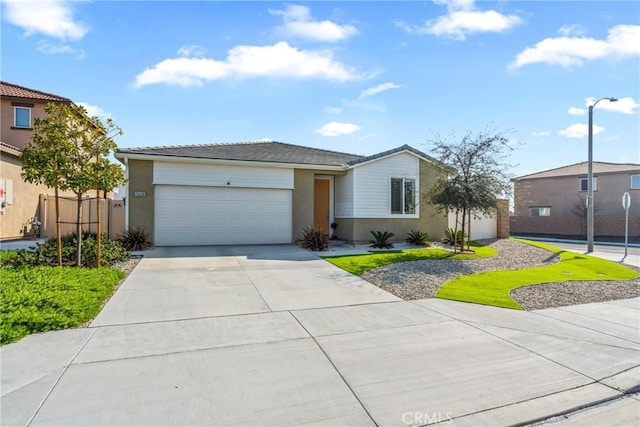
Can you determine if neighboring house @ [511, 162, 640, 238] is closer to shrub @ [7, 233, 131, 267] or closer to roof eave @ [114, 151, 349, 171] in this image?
roof eave @ [114, 151, 349, 171]

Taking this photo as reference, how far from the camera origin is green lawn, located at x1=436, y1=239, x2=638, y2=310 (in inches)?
269

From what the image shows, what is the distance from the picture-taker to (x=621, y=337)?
4.93 m

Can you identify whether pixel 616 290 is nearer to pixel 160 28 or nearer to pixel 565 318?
pixel 565 318

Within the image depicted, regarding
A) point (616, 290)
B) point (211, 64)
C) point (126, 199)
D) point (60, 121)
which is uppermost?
point (211, 64)

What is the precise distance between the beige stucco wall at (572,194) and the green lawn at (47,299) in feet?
82.4

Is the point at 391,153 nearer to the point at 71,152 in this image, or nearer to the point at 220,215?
the point at 220,215

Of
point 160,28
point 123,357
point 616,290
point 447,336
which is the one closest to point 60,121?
point 160,28

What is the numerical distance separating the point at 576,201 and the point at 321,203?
77.0 feet

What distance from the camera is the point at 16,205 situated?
14.9m

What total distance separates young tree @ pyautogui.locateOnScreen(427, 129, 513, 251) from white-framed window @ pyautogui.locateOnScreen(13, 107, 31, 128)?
70.1 feet

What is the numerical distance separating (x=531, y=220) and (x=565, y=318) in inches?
1029

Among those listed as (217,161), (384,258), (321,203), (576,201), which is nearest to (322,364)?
(384,258)

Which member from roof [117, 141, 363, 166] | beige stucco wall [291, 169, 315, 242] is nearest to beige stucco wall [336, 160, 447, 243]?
beige stucco wall [291, 169, 315, 242]

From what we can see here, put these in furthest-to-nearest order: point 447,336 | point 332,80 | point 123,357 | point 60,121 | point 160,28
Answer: point 332,80 → point 160,28 → point 60,121 → point 447,336 → point 123,357
